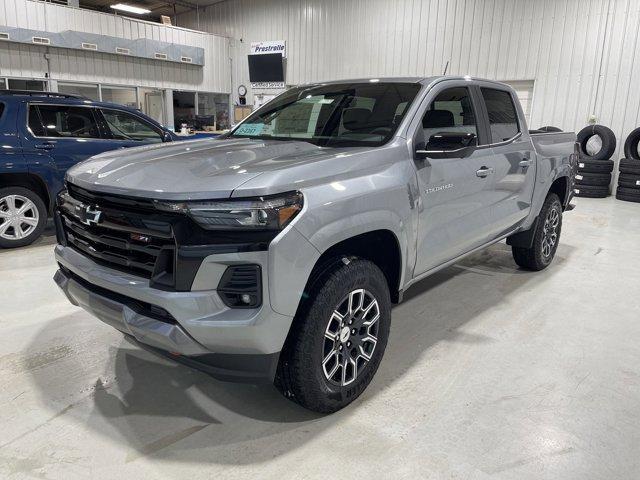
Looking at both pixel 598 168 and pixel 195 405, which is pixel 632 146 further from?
pixel 195 405

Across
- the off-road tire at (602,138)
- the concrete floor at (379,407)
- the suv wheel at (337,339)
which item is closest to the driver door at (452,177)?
the suv wheel at (337,339)

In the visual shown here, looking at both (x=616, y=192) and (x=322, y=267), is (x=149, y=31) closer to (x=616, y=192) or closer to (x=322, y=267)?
(x=616, y=192)

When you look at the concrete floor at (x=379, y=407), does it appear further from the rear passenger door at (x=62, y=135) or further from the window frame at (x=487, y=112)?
the rear passenger door at (x=62, y=135)

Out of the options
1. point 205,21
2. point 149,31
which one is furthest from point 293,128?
point 205,21

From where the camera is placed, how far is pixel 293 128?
310cm

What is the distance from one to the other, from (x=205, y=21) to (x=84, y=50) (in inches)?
234

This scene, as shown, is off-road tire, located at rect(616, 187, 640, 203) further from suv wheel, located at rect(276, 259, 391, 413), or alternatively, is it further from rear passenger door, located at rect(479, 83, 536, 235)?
suv wheel, located at rect(276, 259, 391, 413)

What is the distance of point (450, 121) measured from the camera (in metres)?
2.97

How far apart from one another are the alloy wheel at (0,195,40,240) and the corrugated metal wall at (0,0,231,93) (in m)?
6.32

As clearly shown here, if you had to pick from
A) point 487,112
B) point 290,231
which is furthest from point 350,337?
point 487,112

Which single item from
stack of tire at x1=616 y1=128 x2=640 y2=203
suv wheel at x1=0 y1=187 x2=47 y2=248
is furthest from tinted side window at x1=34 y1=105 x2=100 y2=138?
stack of tire at x1=616 y1=128 x2=640 y2=203

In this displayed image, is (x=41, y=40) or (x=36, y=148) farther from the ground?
(x=41, y=40)

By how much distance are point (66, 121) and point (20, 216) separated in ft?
3.75

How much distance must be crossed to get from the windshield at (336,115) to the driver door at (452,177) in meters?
0.19
